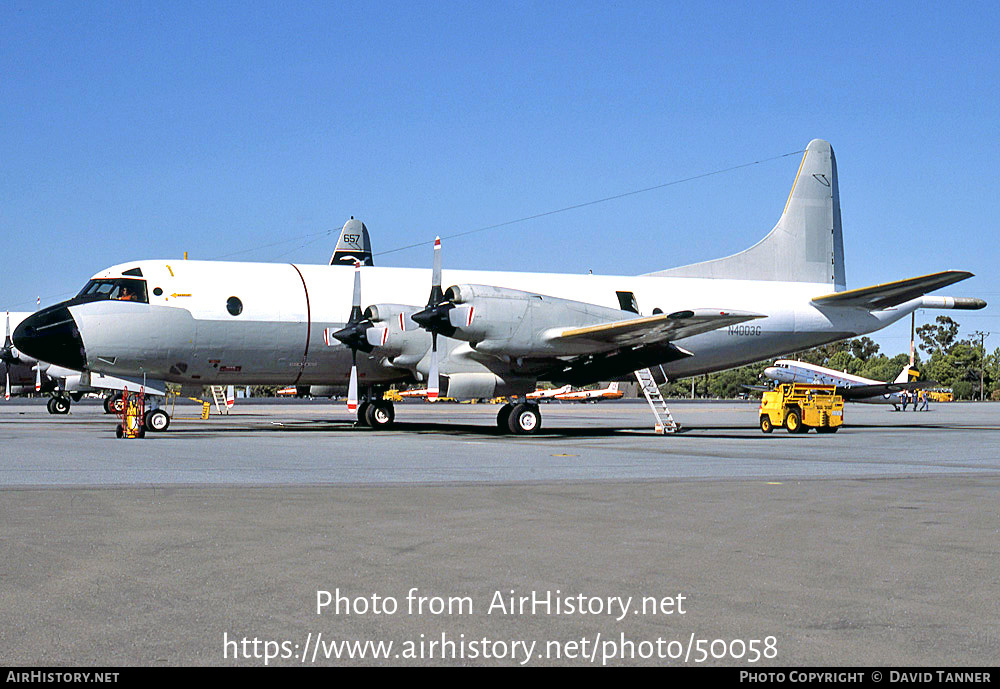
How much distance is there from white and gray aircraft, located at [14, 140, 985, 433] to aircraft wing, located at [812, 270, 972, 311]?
6 cm

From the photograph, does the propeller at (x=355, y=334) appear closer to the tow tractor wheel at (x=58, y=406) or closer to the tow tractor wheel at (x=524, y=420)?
the tow tractor wheel at (x=524, y=420)

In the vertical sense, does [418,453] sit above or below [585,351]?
below

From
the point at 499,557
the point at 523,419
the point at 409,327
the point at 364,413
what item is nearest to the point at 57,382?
the point at 364,413

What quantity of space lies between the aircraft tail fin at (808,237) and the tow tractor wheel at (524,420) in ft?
36.2

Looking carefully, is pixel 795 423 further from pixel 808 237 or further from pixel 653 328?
pixel 808 237

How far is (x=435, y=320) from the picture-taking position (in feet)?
84.1

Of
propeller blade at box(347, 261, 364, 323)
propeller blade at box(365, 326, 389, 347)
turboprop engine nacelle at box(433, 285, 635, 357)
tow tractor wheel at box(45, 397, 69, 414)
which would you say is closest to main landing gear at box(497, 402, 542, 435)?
turboprop engine nacelle at box(433, 285, 635, 357)

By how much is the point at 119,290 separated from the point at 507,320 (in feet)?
35.5

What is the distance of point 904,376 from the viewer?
62250 mm

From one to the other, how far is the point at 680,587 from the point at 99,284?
24006 mm

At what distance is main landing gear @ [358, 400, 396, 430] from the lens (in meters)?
32.1

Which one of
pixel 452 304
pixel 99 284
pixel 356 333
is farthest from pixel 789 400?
pixel 99 284

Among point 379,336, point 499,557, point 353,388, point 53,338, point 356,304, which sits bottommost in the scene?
point 499,557
